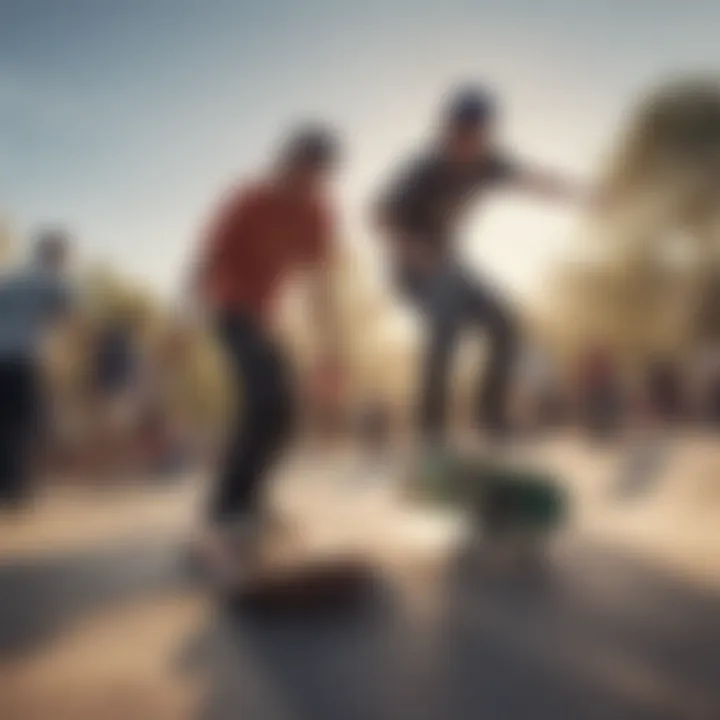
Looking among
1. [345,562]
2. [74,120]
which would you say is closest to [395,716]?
[345,562]

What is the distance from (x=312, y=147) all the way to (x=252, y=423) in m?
0.42

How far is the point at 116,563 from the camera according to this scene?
1259mm

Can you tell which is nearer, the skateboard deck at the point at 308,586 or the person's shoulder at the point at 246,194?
the skateboard deck at the point at 308,586

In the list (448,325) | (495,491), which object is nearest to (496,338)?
(448,325)

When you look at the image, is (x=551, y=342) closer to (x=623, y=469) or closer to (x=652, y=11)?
(x=623, y=469)

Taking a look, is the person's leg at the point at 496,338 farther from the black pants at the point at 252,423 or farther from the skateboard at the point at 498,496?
the black pants at the point at 252,423

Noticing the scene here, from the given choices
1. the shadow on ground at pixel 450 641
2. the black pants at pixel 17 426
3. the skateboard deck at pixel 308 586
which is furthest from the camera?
the black pants at pixel 17 426

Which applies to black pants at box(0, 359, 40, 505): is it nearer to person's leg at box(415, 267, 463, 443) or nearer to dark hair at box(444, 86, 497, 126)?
person's leg at box(415, 267, 463, 443)

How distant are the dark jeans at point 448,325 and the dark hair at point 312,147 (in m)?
0.21

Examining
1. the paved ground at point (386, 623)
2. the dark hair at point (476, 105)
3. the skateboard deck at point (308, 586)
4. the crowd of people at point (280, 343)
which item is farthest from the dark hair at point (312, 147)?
the skateboard deck at point (308, 586)

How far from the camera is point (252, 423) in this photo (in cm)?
125

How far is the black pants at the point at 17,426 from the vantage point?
1270 millimetres

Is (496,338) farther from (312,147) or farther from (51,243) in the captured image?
(51,243)

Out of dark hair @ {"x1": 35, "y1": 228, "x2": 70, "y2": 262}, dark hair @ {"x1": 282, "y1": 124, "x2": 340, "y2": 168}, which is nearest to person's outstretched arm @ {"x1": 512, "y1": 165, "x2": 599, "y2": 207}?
dark hair @ {"x1": 282, "y1": 124, "x2": 340, "y2": 168}
